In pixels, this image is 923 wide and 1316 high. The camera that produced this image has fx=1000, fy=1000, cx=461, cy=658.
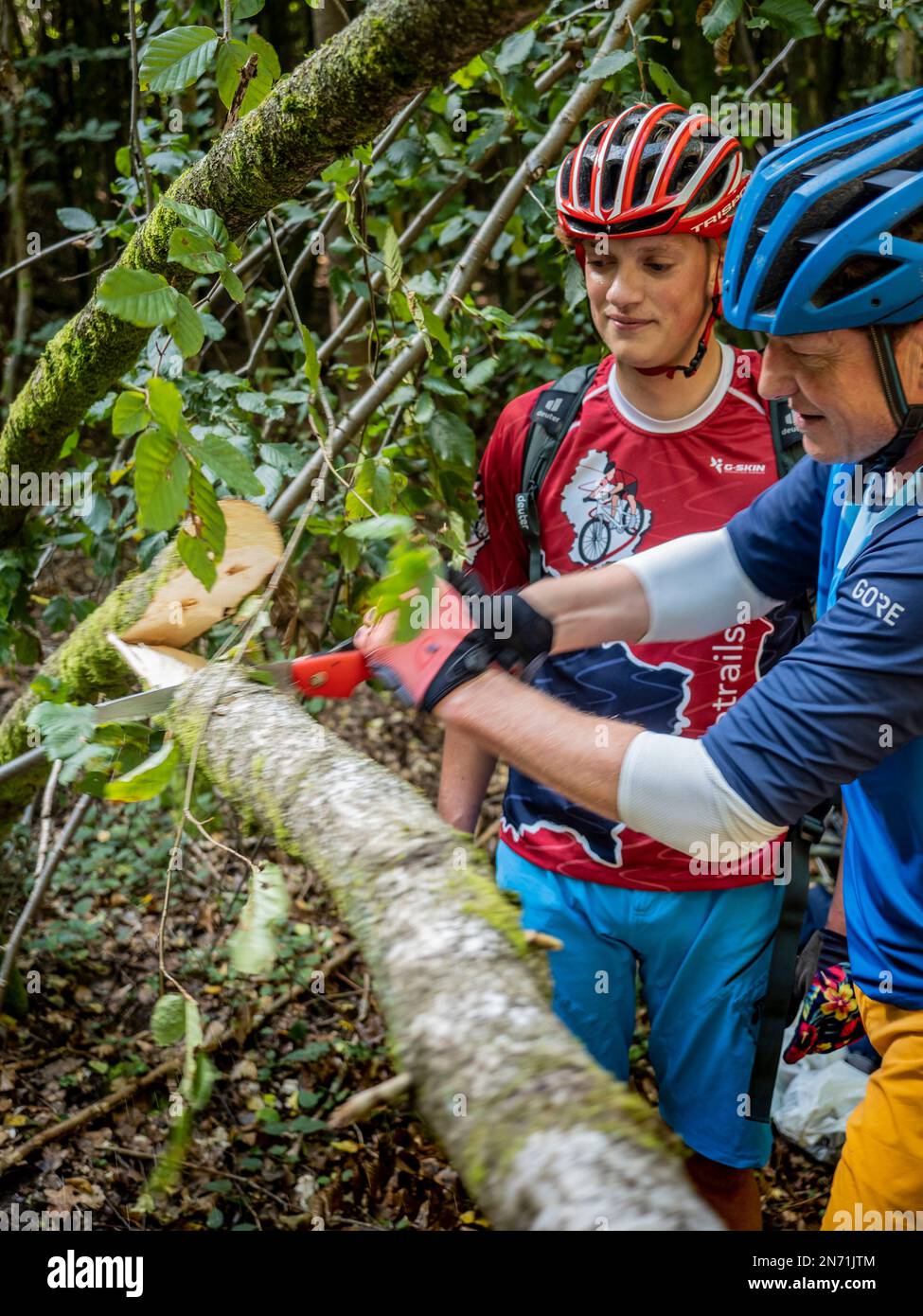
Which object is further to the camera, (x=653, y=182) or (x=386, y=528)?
(x=653, y=182)

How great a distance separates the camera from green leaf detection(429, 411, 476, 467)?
270 centimetres

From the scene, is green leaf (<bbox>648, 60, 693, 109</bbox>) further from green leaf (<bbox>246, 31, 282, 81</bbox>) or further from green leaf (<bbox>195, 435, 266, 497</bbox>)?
green leaf (<bbox>195, 435, 266, 497</bbox>)

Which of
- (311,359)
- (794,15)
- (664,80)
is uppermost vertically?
(794,15)

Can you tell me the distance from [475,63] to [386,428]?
3.53 feet

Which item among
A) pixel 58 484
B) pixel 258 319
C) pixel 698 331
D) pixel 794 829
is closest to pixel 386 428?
pixel 58 484

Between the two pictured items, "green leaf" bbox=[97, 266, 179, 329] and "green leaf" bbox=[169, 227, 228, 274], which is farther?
"green leaf" bbox=[169, 227, 228, 274]

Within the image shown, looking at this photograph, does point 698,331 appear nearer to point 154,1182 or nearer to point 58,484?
point 58,484

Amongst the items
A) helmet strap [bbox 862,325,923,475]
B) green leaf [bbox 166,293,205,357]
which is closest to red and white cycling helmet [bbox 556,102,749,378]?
helmet strap [bbox 862,325,923,475]

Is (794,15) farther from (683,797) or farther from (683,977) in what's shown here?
(683,977)

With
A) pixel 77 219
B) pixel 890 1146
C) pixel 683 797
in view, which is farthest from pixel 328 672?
pixel 77 219

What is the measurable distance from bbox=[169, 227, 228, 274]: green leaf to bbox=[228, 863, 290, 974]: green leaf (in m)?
1.09

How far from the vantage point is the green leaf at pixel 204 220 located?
181 cm

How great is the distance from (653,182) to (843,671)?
124cm

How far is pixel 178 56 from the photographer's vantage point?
187 centimetres
